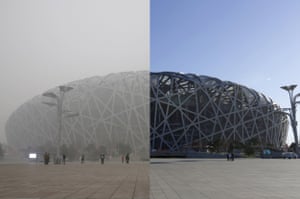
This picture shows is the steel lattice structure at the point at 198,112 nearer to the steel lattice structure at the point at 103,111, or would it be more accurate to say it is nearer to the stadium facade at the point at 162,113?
the stadium facade at the point at 162,113

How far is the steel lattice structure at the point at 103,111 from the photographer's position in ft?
177

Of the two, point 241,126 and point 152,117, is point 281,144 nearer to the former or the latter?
Result: point 241,126

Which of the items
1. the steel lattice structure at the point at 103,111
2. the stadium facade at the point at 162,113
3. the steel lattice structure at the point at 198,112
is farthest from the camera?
the steel lattice structure at the point at 198,112

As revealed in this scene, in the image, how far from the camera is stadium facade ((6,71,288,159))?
178 ft

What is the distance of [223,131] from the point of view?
61.3 m

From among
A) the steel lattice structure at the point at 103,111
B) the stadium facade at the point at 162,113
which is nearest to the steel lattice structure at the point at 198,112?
the stadium facade at the point at 162,113

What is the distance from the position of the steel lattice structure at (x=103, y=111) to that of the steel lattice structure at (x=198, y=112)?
16.0ft

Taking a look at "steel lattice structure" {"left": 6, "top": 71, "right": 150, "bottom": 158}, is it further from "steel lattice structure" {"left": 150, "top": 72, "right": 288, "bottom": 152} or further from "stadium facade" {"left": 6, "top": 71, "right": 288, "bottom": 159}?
"steel lattice structure" {"left": 150, "top": 72, "right": 288, "bottom": 152}

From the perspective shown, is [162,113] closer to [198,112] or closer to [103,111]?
[198,112]

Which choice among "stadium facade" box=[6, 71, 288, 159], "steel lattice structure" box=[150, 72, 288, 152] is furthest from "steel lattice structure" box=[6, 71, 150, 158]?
"steel lattice structure" box=[150, 72, 288, 152]

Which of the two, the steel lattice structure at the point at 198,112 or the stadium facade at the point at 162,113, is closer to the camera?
the stadium facade at the point at 162,113

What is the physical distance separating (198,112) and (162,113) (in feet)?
20.0

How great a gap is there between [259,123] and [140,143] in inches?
1024

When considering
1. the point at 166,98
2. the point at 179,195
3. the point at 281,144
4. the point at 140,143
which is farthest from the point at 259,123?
the point at 179,195
